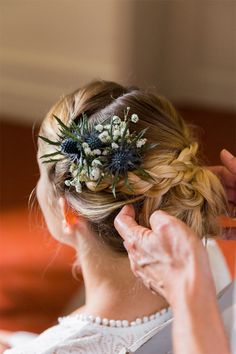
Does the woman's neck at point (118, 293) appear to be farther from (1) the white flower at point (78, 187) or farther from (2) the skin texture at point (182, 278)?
(2) the skin texture at point (182, 278)

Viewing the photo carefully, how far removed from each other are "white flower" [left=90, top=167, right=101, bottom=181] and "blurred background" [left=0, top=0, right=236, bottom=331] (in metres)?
1.65

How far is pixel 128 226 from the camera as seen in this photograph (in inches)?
36.9

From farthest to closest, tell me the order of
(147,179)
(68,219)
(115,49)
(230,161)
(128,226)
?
(115,49)
(230,161)
(68,219)
(147,179)
(128,226)

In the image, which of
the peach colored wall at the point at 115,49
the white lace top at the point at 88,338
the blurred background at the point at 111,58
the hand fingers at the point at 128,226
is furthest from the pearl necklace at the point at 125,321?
the peach colored wall at the point at 115,49

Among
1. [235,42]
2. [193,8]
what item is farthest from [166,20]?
[235,42]

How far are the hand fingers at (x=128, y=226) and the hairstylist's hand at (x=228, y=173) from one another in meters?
0.30

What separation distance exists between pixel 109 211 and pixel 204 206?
161 mm

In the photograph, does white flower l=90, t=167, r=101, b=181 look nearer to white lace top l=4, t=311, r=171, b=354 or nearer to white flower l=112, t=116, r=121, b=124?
white flower l=112, t=116, r=121, b=124

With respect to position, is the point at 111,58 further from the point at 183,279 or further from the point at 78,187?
the point at 183,279

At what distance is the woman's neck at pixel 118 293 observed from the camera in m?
1.15

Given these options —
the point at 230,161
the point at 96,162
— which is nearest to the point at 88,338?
the point at 96,162

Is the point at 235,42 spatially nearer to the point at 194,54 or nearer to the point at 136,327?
the point at 194,54

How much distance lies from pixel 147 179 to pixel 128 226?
0.13 meters

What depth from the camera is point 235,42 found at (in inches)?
128
